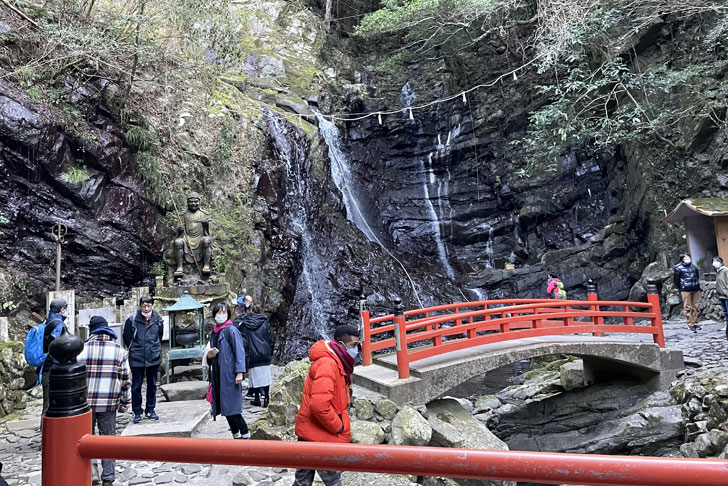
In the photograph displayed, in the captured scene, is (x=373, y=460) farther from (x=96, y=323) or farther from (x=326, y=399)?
(x=96, y=323)

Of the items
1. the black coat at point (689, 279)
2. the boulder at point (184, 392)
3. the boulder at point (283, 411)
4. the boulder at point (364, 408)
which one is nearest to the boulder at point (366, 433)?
the boulder at point (364, 408)

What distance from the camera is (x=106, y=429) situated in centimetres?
441

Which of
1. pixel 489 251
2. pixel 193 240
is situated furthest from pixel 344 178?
pixel 193 240

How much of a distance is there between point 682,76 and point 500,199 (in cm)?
896

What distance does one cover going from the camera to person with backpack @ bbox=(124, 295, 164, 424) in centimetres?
630

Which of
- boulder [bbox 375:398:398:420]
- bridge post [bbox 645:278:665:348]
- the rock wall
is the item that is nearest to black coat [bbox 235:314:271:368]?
boulder [bbox 375:398:398:420]

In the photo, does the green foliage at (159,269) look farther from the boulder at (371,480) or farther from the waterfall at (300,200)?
the boulder at (371,480)

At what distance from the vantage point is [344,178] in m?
20.4

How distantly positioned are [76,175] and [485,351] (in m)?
10.5

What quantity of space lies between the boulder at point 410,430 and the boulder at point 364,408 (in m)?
0.32

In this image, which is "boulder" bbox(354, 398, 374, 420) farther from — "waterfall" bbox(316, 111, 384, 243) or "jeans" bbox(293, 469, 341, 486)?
"waterfall" bbox(316, 111, 384, 243)

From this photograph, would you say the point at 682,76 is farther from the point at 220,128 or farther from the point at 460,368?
the point at 220,128

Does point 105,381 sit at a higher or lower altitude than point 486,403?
higher

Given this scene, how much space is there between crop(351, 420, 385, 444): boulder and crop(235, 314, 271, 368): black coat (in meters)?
2.38
